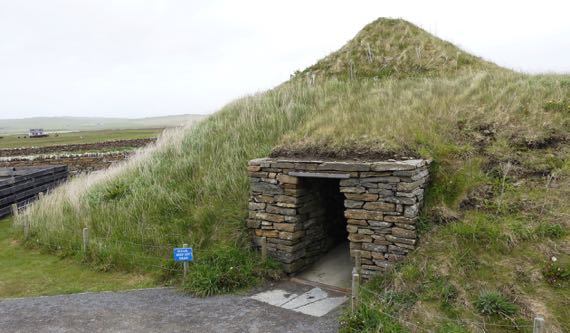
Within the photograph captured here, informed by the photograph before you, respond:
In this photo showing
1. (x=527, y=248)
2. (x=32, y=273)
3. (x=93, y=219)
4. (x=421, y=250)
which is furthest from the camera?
(x=93, y=219)

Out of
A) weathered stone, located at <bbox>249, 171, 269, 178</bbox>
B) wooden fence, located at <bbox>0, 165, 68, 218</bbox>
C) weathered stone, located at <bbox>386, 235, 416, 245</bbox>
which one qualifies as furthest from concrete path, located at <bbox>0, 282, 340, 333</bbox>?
wooden fence, located at <bbox>0, 165, 68, 218</bbox>

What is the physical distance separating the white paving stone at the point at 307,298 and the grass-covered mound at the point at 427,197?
3.10 ft

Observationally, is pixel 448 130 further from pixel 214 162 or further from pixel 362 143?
pixel 214 162

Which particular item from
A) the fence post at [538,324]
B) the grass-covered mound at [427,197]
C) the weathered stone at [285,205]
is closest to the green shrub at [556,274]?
the grass-covered mound at [427,197]

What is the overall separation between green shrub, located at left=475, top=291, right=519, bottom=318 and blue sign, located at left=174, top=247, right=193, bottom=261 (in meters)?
4.66

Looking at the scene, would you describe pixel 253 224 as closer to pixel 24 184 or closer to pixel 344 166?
pixel 344 166

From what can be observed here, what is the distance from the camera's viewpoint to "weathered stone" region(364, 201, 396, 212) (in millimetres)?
7207

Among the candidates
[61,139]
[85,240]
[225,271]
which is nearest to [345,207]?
[225,271]

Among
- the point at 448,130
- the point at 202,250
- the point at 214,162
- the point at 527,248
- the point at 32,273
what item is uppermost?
the point at 448,130

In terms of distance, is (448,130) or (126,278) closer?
Answer: (126,278)

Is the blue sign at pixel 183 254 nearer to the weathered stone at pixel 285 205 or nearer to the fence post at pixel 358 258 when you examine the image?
the weathered stone at pixel 285 205

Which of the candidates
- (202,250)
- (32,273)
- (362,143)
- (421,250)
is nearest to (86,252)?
(32,273)

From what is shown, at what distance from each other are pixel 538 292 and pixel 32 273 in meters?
9.08

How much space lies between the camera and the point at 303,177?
826 cm
